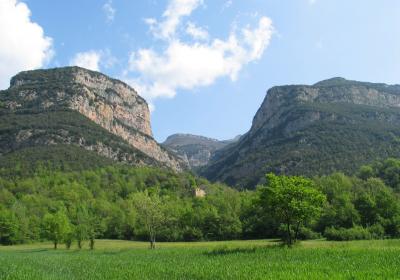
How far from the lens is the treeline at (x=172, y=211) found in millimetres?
76000

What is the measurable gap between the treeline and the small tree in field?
229 millimetres

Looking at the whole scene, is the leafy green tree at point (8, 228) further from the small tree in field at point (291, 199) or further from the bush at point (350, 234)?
the bush at point (350, 234)

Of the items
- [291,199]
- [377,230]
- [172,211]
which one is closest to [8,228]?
[172,211]

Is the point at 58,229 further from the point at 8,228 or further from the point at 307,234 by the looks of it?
the point at 307,234

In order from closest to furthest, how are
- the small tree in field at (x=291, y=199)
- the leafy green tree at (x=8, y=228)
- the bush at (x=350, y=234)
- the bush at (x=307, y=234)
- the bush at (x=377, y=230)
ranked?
the small tree in field at (x=291, y=199), the bush at (x=350, y=234), the bush at (x=377, y=230), the bush at (x=307, y=234), the leafy green tree at (x=8, y=228)

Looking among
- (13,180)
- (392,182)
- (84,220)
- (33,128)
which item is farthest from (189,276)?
(33,128)

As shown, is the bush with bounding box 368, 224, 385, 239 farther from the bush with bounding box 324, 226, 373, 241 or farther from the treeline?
the bush with bounding box 324, 226, 373, 241

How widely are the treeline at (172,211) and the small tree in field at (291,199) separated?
229 millimetres

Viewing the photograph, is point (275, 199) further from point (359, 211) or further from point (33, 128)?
point (33, 128)

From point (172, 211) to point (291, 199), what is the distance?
63533mm

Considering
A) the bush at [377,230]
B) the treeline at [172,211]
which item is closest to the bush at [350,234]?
Result: the treeline at [172,211]

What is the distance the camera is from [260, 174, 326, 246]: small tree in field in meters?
51.2

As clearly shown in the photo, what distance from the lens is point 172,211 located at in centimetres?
11138

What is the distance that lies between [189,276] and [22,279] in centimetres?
1044
